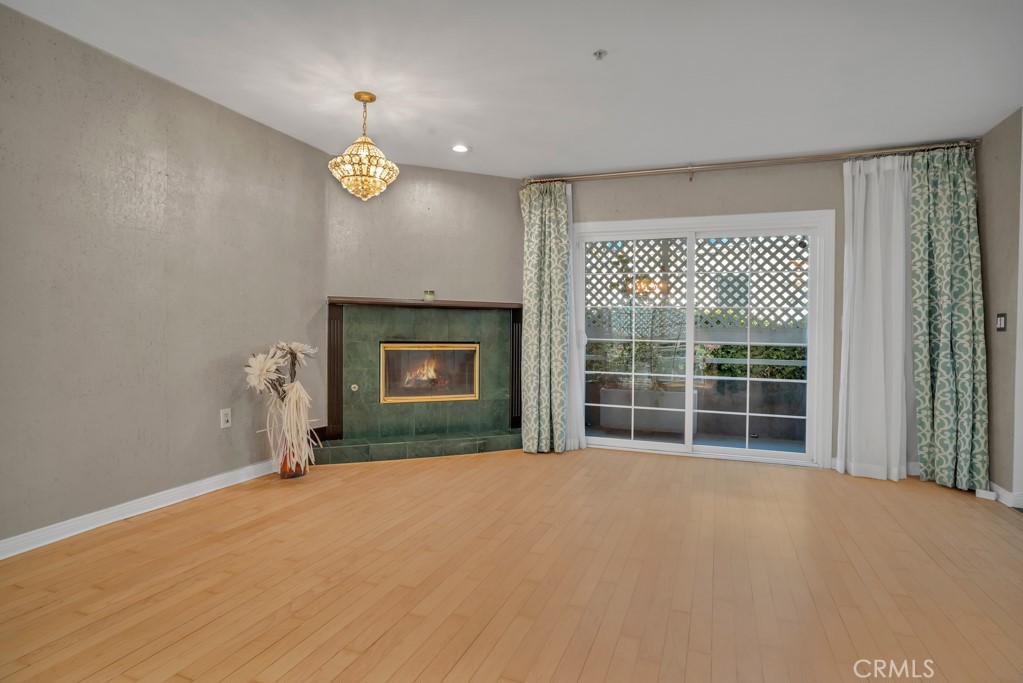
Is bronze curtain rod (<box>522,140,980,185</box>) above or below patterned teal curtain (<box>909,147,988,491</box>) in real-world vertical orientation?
above

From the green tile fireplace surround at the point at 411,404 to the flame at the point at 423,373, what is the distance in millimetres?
208

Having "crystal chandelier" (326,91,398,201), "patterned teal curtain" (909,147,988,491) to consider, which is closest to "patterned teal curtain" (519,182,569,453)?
"crystal chandelier" (326,91,398,201)

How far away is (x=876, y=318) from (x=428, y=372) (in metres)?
3.74

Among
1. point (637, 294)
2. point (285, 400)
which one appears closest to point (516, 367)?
point (637, 294)

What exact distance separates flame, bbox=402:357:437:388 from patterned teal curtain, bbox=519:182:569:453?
2.79ft

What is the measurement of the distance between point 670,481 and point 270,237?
3571 mm

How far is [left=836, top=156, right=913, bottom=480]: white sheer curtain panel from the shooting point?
13.1ft

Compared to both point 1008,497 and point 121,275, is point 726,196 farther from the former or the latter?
point 121,275

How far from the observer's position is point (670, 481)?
13.0ft

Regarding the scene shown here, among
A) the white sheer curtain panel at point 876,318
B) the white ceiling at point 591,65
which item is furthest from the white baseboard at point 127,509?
the white sheer curtain panel at point 876,318

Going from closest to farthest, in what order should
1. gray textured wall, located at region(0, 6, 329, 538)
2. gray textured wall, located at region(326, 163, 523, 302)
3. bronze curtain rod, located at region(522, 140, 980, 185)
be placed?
gray textured wall, located at region(0, 6, 329, 538) < bronze curtain rod, located at region(522, 140, 980, 185) < gray textured wall, located at region(326, 163, 523, 302)

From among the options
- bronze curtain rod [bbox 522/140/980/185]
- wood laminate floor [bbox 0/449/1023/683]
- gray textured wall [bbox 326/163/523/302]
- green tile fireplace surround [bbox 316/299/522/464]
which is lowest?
wood laminate floor [bbox 0/449/1023/683]

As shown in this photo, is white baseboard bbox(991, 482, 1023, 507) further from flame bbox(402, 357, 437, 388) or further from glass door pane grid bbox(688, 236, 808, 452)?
flame bbox(402, 357, 437, 388)

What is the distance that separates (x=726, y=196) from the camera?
4.49m
